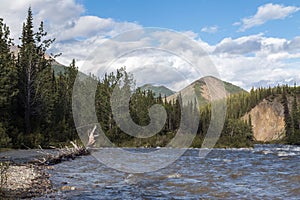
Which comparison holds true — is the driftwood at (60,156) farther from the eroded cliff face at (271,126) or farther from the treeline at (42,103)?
the eroded cliff face at (271,126)

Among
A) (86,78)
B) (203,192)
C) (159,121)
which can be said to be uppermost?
(86,78)

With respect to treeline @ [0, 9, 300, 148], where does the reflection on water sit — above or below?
below

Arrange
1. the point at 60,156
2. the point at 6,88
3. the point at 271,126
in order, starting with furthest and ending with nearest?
the point at 271,126 → the point at 6,88 → the point at 60,156

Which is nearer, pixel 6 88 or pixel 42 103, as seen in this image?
pixel 6 88

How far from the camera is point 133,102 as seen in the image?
8512 cm

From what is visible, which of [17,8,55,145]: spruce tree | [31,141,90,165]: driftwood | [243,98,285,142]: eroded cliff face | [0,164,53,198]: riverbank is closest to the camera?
[0,164,53,198]: riverbank

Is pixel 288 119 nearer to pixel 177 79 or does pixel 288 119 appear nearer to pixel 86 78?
pixel 86 78

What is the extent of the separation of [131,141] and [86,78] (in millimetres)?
20071

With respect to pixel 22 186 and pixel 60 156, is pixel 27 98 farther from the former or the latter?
pixel 22 186

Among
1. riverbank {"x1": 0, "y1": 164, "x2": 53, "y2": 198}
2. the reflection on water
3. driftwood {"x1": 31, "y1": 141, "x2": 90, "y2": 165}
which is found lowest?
the reflection on water

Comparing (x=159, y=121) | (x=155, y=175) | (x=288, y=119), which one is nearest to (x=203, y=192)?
(x=155, y=175)

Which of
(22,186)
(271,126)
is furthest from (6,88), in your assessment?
(271,126)

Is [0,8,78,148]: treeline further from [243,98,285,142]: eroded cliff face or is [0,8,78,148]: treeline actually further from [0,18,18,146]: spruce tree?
[243,98,285,142]: eroded cliff face

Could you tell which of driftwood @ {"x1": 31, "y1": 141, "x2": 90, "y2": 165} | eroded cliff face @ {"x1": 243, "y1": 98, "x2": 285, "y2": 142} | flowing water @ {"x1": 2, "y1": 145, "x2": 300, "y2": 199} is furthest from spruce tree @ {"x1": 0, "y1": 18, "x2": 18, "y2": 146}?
eroded cliff face @ {"x1": 243, "y1": 98, "x2": 285, "y2": 142}
